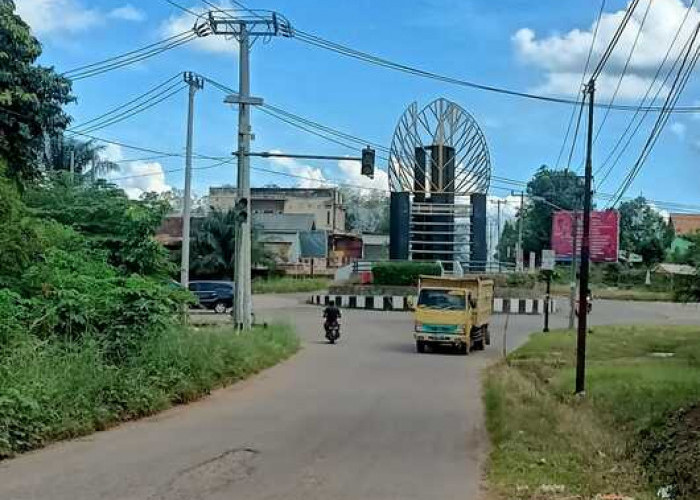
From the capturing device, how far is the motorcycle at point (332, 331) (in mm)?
32191

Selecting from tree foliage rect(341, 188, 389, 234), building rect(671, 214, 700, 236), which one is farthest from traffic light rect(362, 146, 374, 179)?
tree foliage rect(341, 188, 389, 234)

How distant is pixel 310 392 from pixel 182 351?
3328 mm

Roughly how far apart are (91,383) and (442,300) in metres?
18.9

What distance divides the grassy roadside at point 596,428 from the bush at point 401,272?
95.5 feet

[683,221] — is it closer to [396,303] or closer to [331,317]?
[396,303]

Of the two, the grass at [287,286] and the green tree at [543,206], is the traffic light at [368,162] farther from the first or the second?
the green tree at [543,206]

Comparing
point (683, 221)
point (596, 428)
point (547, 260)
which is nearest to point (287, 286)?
point (547, 260)

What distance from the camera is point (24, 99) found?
66.6ft

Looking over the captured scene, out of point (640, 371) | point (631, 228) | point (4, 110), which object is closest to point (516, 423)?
point (640, 371)

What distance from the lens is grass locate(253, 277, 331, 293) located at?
223ft

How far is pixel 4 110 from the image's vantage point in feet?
66.8

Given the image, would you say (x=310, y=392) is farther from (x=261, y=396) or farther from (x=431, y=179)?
(x=431, y=179)

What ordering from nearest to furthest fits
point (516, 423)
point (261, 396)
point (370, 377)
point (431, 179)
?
point (516, 423) < point (261, 396) < point (370, 377) < point (431, 179)

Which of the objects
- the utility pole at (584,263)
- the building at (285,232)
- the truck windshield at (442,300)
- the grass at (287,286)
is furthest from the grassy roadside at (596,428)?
the building at (285,232)
